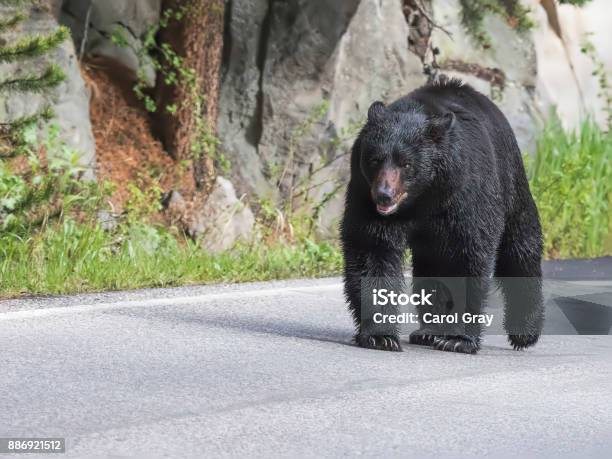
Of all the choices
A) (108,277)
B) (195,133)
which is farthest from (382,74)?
(108,277)

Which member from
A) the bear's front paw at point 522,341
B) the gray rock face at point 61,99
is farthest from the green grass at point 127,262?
the bear's front paw at point 522,341

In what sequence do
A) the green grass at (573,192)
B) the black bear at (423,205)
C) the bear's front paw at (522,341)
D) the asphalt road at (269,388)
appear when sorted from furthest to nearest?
the green grass at (573,192) < the bear's front paw at (522,341) < the black bear at (423,205) < the asphalt road at (269,388)

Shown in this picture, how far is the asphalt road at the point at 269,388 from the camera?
5.39 metres

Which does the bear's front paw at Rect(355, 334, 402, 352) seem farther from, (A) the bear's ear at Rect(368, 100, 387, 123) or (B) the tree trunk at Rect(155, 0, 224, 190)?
(B) the tree trunk at Rect(155, 0, 224, 190)

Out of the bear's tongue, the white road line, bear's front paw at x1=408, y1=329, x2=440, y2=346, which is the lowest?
bear's front paw at x1=408, y1=329, x2=440, y2=346

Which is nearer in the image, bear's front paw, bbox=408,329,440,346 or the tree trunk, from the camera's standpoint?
bear's front paw, bbox=408,329,440,346

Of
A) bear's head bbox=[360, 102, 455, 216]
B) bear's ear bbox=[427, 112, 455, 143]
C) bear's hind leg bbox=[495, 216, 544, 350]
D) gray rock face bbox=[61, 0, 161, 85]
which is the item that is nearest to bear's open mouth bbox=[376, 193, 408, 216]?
bear's head bbox=[360, 102, 455, 216]

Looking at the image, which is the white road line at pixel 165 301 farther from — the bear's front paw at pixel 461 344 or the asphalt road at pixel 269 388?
the bear's front paw at pixel 461 344

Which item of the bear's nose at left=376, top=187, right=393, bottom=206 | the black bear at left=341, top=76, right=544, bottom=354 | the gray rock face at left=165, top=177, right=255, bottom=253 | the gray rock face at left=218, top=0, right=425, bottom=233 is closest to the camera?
the bear's nose at left=376, top=187, right=393, bottom=206

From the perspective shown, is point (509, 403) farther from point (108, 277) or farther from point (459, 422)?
point (108, 277)

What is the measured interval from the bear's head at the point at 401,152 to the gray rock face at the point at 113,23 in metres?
6.56

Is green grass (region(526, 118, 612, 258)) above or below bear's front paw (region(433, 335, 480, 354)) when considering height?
above

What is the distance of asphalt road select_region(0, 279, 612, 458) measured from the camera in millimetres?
5387

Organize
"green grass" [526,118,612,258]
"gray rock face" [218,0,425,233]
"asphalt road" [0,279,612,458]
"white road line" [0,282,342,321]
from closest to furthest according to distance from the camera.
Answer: "asphalt road" [0,279,612,458], "white road line" [0,282,342,321], "gray rock face" [218,0,425,233], "green grass" [526,118,612,258]
